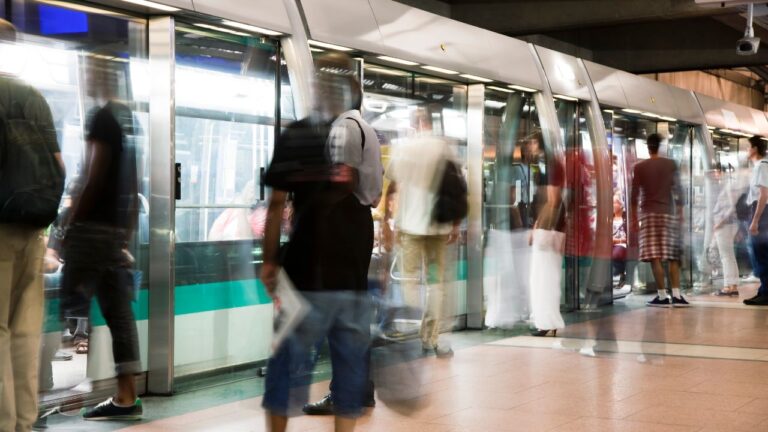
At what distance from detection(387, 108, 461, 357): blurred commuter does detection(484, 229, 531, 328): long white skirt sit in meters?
1.96

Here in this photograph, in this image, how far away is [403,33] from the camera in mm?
8086

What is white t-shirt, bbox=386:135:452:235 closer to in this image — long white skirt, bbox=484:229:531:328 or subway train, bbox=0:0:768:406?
subway train, bbox=0:0:768:406

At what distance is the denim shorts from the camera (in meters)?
3.78

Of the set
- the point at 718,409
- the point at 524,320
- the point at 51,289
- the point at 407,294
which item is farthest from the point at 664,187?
the point at 51,289

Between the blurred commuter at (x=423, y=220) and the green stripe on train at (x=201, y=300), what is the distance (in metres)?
1.10

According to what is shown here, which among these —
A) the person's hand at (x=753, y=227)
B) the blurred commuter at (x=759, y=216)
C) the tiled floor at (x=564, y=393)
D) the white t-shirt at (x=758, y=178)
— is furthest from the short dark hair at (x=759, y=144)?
the tiled floor at (x=564, y=393)

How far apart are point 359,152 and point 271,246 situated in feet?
2.07

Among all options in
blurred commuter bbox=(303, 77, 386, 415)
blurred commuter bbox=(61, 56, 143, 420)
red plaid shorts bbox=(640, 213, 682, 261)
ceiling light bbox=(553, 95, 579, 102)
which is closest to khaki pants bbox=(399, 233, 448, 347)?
blurred commuter bbox=(61, 56, 143, 420)

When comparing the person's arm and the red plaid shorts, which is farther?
the red plaid shorts

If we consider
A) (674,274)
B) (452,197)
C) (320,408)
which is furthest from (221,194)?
(674,274)

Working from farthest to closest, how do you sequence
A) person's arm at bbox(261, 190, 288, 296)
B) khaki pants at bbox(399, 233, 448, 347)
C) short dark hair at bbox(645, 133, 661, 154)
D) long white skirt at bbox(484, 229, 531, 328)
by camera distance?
long white skirt at bbox(484, 229, 531, 328), short dark hair at bbox(645, 133, 661, 154), khaki pants at bbox(399, 233, 448, 347), person's arm at bbox(261, 190, 288, 296)

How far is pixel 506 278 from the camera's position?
9898mm

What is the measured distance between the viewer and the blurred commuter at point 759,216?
1229 cm

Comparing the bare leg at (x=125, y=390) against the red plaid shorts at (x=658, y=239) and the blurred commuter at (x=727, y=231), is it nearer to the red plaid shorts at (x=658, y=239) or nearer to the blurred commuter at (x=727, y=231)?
the red plaid shorts at (x=658, y=239)
